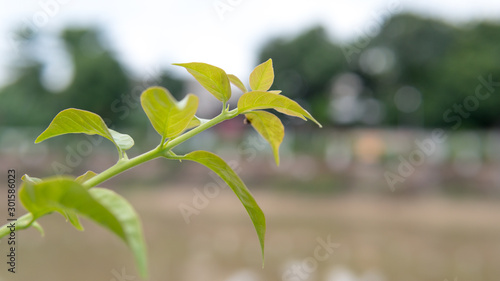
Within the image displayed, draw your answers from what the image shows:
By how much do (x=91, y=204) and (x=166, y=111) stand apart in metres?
0.05

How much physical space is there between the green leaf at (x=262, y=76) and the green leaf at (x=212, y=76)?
0.06 ft

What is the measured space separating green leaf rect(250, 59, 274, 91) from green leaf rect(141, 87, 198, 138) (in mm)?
47

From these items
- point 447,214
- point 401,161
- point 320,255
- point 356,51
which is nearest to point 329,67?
point 356,51

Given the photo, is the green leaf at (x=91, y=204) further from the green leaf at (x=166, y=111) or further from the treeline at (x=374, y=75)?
the treeline at (x=374, y=75)

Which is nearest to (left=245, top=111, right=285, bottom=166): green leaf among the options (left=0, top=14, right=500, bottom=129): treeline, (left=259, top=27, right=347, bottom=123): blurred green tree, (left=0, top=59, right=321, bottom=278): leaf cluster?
(left=0, top=59, right=321, bottom=278): leaf cluster

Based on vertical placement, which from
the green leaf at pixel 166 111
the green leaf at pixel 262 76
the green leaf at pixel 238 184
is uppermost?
the green leaf at pixel 166 111

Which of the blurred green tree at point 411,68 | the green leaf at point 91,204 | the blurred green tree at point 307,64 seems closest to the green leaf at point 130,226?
the green leaf at point 91,204

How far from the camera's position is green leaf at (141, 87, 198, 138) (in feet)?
0.39

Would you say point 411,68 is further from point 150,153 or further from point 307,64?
point 150,153

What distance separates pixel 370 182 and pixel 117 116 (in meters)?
5.68

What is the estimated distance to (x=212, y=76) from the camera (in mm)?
155

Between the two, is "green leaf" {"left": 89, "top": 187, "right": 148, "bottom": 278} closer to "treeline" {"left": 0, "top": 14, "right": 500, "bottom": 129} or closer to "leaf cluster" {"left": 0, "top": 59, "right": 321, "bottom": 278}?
"leaf cluster" {"left": 0, "top": 59, "right": 321, "bottom": 278}

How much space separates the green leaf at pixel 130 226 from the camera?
2.9 inches

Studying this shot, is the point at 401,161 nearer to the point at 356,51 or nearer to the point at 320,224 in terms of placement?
the point at 320,224
